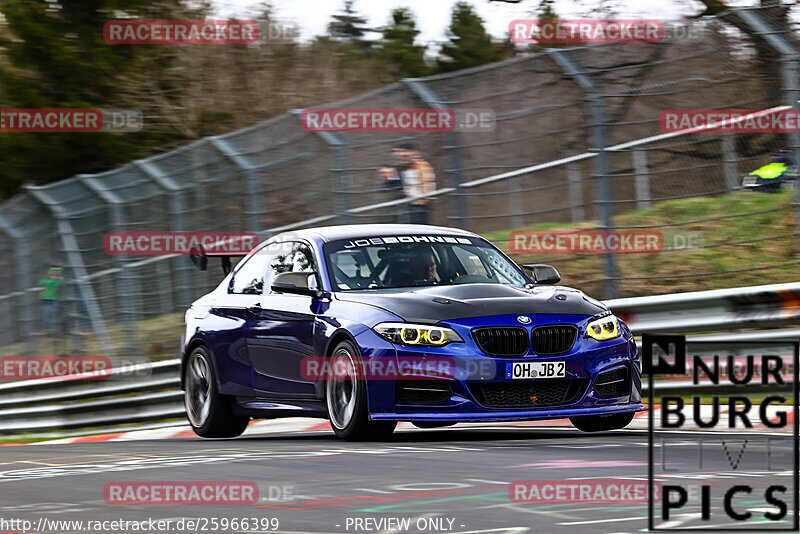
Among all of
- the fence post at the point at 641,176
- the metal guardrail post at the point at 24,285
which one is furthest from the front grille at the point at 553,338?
the metal guardrail post at the point at 24,285

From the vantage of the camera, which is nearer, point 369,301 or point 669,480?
point 669,480

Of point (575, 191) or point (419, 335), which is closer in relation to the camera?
point (419, 335)

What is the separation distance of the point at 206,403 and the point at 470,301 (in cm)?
319

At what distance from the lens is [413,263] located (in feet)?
32.7

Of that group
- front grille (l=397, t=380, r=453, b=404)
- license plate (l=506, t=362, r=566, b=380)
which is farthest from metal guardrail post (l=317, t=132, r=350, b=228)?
license plate (l=506, t=362, r=566, b=380)

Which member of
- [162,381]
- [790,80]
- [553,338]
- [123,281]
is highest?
[790,80]

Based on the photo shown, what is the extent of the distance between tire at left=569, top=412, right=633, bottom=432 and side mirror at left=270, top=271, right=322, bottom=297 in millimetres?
1937

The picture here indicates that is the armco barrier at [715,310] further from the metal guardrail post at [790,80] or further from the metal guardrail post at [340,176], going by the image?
the metal guardrail post at [340,176]

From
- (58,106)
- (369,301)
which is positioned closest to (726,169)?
(369,301)

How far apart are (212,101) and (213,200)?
1597cm

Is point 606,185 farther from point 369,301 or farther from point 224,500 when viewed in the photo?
point 224,500

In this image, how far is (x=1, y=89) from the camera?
101 ft

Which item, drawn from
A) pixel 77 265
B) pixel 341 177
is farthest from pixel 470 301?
pixel 77 265

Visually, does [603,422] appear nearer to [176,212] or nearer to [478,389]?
[478,389]
